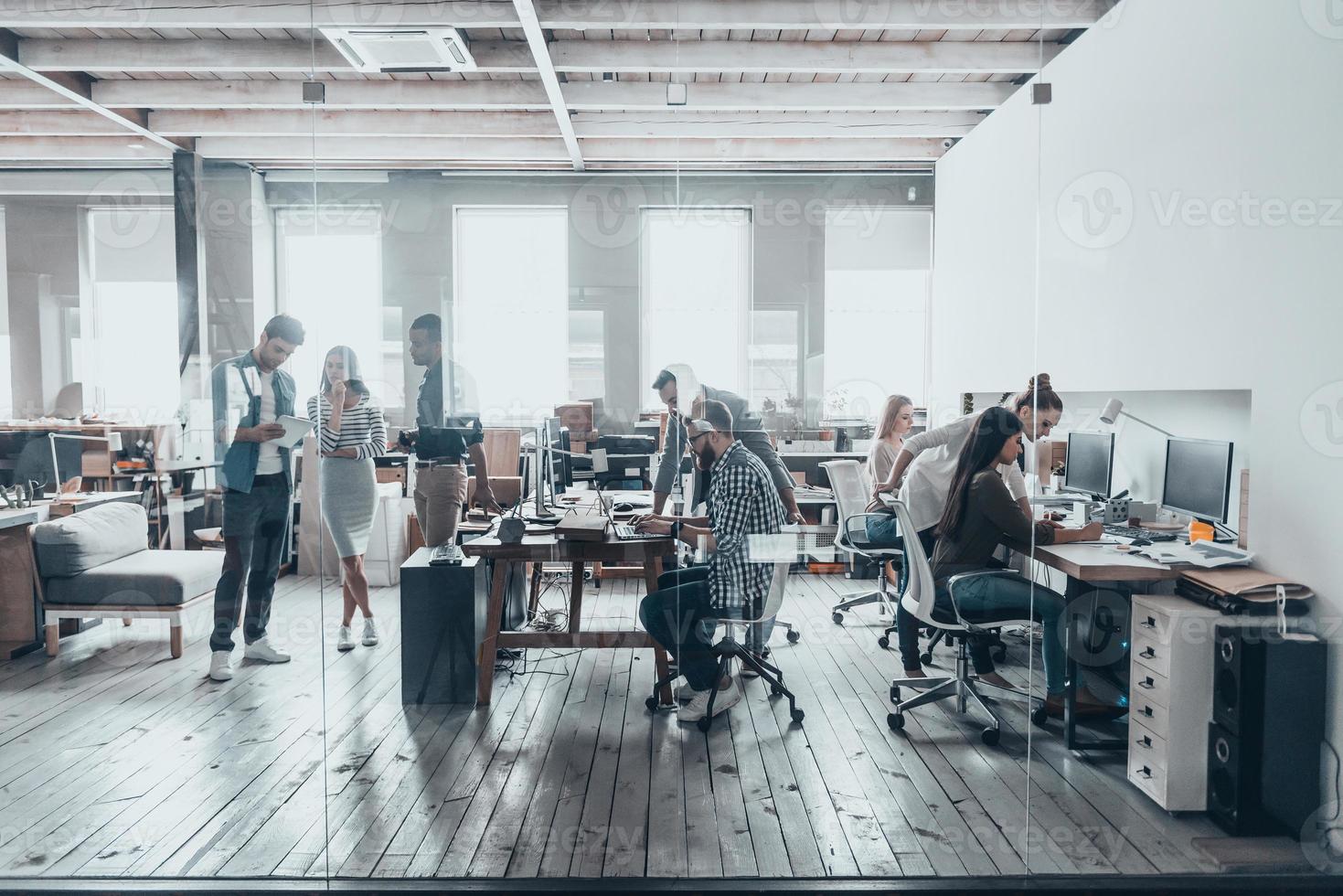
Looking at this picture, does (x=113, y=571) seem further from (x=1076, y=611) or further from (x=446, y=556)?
(x=1076, y=611)

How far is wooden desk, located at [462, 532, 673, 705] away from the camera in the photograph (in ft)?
9.07

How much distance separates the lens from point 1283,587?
2.35 meters

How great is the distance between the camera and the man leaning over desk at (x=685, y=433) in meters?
2.62

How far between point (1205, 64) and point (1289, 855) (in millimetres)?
2722

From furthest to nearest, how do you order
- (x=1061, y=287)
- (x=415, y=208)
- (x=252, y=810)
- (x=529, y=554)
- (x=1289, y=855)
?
(x=1061, y=287) < (x=529, y=554) < (x=415, y=208) < (x=252, y=810) < (x=1289, y=855)

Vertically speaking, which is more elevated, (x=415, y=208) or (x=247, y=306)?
(x=415, y=208)

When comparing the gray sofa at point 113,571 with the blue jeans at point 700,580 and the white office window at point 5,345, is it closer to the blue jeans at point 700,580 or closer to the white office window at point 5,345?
the white office window at point 5,345

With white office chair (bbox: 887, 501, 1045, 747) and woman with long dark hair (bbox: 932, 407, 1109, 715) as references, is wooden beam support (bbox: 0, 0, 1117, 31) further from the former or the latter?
white office chair (bbox: 887, 501, 1045, 747)

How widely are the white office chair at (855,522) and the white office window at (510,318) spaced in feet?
3.41

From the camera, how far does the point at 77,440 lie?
268 centimetres

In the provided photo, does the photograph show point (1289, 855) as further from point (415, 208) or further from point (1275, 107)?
point (415, 208)

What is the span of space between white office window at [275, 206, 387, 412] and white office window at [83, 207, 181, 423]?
0.39 meters

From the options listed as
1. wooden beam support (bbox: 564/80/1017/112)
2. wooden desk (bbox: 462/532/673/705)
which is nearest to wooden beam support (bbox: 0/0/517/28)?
wooden beam support (bbox: 564/80/1017/112)

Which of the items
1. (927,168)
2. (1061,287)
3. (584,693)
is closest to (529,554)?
(584,693)
